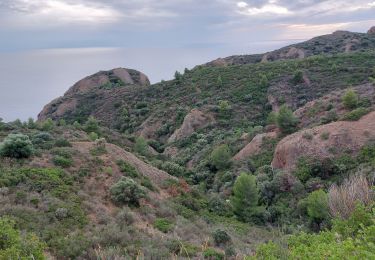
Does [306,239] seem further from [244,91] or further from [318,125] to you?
[244,91]

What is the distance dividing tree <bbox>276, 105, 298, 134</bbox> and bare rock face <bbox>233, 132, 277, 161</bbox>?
0.95 metres

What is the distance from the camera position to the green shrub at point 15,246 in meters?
7.27

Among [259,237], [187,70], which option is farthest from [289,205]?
[187,70]

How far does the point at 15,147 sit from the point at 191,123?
3083cm

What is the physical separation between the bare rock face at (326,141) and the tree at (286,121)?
348 centimetres

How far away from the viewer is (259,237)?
16469mm

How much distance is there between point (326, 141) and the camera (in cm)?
2648

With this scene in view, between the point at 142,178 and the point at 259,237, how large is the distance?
6.50m

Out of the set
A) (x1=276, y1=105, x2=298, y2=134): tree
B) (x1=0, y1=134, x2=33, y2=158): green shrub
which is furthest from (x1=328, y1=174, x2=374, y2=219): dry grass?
(x1=276, y1=105, x2=298, y2=134): tree

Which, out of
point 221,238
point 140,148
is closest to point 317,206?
point 221,238

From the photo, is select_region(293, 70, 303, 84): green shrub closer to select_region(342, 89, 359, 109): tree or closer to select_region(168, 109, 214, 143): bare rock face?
select_region(168, 109, 214, 143): bare rock face

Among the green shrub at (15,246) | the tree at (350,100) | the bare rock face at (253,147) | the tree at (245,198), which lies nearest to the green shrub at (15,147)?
the green shrub at (15,246)

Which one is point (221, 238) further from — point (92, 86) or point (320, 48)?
point (320, 48)

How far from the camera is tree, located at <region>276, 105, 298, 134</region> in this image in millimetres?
32094
